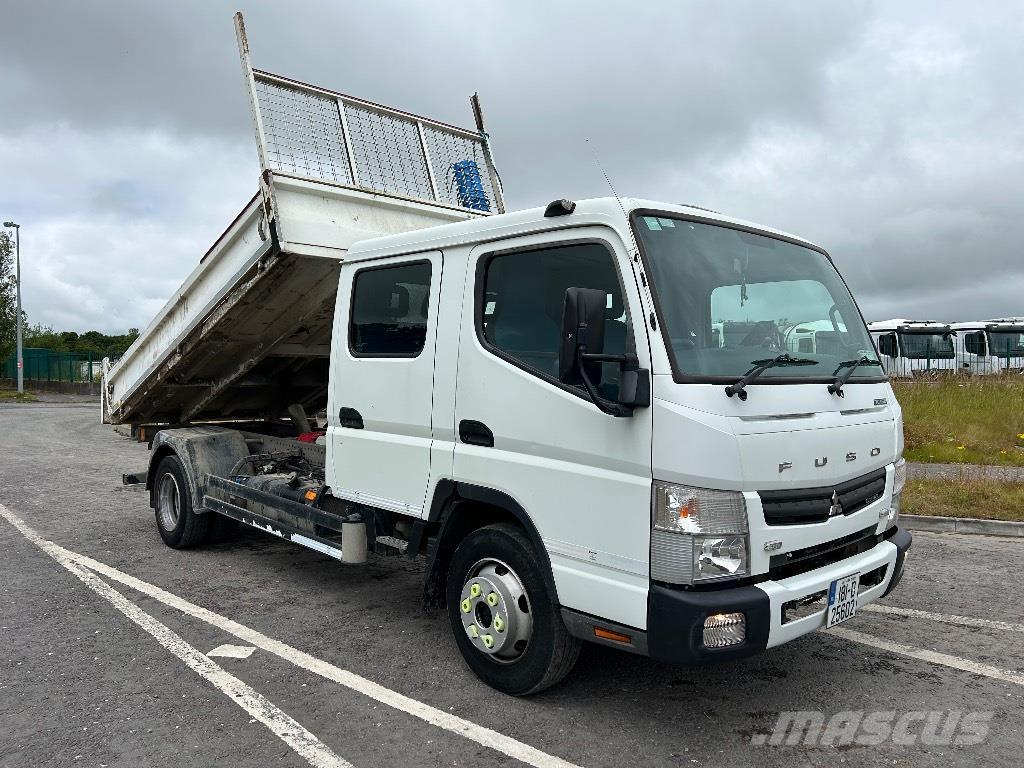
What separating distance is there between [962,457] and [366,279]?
9413mm

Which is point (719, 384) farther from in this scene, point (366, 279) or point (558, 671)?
point (366, 279)

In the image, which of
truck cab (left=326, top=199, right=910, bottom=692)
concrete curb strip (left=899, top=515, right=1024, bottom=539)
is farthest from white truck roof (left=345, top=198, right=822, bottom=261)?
concrete curb strip (left=899, top=515, right=1024, bottom=539)

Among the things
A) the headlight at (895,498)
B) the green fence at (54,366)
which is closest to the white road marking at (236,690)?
the headlight at (895,498)

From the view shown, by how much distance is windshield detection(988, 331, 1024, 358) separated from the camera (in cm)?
2883

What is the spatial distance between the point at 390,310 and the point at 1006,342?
31.3m

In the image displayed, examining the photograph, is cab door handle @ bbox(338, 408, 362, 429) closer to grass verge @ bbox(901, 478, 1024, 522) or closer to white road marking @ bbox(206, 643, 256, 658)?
white road marking @ bbox(206, 643, 256, 658)

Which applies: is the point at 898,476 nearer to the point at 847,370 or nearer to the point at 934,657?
the point at 847,370

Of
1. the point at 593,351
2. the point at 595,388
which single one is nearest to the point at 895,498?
the point at 595,388

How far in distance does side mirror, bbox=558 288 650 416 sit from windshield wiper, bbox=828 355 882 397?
1.00 meters

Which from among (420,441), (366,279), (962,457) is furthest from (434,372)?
(962,457)

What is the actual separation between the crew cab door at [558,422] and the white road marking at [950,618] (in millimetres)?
2274

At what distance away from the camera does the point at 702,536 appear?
2.98 metres

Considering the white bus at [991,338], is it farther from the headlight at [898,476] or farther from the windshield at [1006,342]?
the headlight at [898,476]

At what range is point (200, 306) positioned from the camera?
5805 millimetres
